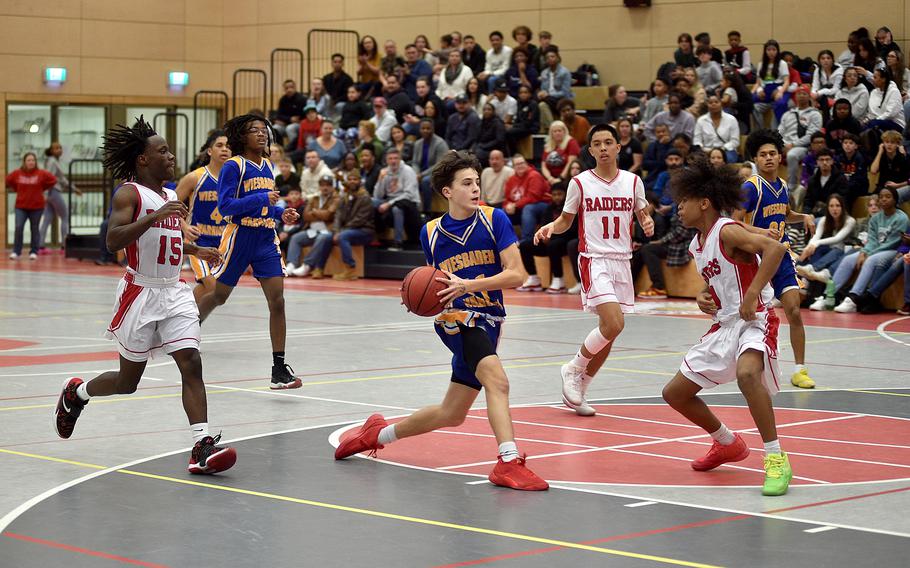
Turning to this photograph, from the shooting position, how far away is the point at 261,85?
32875 mm

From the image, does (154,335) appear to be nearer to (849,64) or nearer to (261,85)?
(849,64)

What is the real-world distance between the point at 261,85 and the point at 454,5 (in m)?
6.10

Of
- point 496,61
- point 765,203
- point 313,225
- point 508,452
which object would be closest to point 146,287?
point 508,452

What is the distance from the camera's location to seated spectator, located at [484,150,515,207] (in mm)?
22125

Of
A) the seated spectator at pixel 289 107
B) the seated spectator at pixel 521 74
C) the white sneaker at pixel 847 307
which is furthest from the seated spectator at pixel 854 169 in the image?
the seated spectator at pixel 289 107

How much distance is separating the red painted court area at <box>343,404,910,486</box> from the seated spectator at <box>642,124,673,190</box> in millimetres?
11493

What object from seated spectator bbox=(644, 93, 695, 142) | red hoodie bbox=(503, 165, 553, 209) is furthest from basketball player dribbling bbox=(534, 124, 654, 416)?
seated spectator bbox=(644, 93, 695, 142)

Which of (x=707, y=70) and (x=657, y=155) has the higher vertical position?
(x=707, y=70)

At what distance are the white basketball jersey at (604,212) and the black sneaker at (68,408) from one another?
3.83 meters

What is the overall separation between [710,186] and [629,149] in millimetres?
13962

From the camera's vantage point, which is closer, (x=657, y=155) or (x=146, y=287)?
(x=146, y=287)

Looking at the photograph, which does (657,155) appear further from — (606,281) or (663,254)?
(606,281)

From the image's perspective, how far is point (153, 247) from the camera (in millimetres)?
7648

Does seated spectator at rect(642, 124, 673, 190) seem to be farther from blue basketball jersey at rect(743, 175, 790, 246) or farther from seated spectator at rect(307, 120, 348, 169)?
blue basketball jersey at rect(743, 175, 790, 246)
